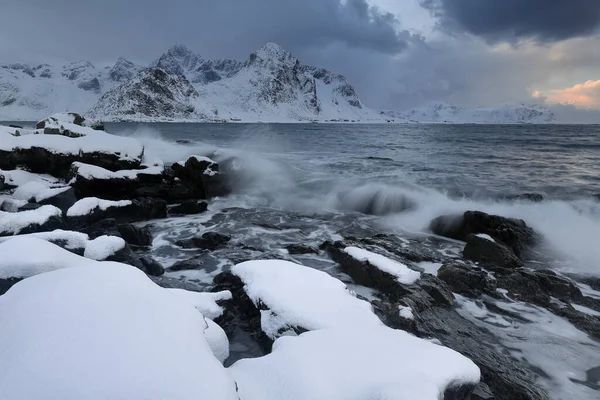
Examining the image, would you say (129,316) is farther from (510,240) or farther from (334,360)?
(510,240)

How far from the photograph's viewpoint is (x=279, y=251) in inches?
439

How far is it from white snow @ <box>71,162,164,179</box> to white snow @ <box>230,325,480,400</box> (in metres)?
13.0

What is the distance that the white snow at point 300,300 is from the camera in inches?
199

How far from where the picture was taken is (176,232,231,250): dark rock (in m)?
11.1

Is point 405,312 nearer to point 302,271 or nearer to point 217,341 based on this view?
point 302,271

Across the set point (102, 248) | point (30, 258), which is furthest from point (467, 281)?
point (30, 258)

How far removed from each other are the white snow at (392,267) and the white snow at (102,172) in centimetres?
1120

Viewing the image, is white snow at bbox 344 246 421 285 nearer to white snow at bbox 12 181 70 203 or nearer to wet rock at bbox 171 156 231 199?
wet rock at bbox 171 156 231 199

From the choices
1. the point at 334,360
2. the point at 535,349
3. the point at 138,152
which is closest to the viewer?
the point at 334,360

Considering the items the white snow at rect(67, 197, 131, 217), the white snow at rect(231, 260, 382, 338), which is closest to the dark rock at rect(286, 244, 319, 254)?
the white snow at rect(231, 260, 382, 338)

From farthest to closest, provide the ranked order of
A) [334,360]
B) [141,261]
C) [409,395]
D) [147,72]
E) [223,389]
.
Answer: [147,72] < [141,261] < [334,360] < [409,395] < [223,389]

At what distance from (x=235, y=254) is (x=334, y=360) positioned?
22.8ft

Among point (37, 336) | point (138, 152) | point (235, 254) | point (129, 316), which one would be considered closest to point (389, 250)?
point (235, 254)

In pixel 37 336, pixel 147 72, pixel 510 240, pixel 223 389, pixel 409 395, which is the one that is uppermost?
pixel 147 72
